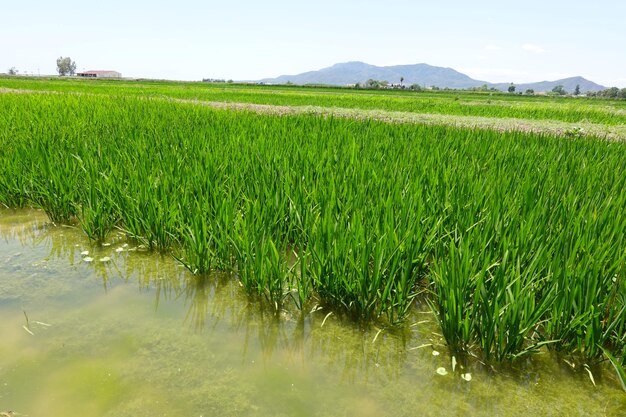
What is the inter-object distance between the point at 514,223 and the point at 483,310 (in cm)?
84

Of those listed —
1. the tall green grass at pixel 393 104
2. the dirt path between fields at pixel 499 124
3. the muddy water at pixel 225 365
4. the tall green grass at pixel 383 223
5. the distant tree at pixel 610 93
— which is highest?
the distant tree at pixel 610 93

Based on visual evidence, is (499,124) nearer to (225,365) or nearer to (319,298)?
(319,298)

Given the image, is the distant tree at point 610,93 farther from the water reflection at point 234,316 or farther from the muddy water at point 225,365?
the water reflection at point 234,316

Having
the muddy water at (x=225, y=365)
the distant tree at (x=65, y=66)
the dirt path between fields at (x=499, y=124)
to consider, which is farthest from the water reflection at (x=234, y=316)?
the distant tree at (x=65, y=66)

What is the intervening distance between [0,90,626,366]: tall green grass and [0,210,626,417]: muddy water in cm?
14

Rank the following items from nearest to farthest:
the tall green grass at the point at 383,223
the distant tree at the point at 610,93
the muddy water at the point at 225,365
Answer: the muddy water at the point at 225,365, the tall green grass at the point at 383,223, the distant tree at the point at 610,93

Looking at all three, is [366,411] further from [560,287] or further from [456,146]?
[456,146]

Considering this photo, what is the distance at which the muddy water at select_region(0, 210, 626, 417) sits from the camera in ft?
4.91

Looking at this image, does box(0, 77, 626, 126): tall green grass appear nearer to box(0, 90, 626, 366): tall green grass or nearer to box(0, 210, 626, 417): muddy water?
box(0, 90, 626, 366): tall green grass

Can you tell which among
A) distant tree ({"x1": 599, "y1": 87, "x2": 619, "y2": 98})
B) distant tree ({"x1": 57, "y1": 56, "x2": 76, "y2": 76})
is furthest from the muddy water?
distant tree ({"x1": 57, "y1": 56, "x2": 76, "y2": 76})

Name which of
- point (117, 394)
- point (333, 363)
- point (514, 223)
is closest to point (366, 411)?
point (333, 363)

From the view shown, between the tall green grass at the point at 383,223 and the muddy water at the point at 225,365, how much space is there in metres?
0.14

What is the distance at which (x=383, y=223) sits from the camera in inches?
95.6

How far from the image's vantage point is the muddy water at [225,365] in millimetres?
1497
